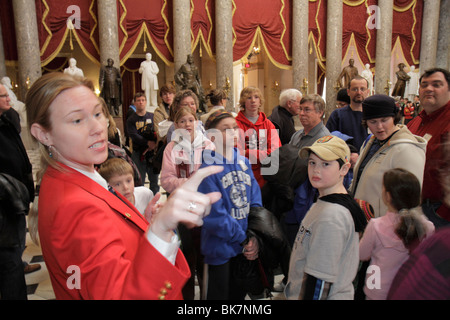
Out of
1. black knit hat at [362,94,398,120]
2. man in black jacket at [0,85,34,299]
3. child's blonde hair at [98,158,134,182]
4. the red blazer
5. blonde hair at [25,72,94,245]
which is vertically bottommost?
man in black jacket at [0,85,34,299]

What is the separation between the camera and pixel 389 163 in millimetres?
2090

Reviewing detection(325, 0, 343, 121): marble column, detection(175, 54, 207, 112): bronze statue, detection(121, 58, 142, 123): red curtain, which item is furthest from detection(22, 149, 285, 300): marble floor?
detection(121, 58, 142, 123): red curtain

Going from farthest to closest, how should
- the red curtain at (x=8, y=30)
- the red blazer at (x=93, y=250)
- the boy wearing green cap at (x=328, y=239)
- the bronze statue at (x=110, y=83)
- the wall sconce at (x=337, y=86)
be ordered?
Result: the wall sconce at (x=337, y=86) < the red curtain at (x=8, y=30) < the bronze statue at (x=110, y=83) < the boy wearing green cap at (x=328, y=239) < the red blazer at (x=93, y=250)

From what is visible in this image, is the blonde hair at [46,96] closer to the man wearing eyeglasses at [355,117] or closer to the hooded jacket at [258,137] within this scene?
the hooded jacket at [258,137]

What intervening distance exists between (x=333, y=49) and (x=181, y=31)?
5888 millimetres

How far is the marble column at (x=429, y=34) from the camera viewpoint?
13516mm

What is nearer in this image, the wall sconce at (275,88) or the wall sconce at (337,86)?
the wall sconce at (337,86)

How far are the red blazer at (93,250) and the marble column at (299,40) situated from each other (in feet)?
39.7

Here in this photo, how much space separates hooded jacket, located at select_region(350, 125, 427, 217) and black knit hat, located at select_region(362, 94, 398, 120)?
14 centimetres

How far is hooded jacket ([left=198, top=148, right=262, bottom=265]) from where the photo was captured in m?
1.88

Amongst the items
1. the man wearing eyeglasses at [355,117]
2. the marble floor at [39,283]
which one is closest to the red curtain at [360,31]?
the man wearing eyeglasses at [355,117]

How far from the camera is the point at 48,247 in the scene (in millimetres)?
892

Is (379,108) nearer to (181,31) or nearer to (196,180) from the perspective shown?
(196,180)

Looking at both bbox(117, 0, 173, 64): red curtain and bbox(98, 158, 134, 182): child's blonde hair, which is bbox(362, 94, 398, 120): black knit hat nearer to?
bbox(98, 158, 134, 182): child's blonde hair
